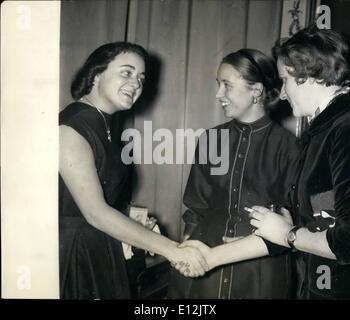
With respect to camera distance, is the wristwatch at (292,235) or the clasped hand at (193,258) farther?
the clasped hand at (193,258)

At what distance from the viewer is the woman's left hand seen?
3.64 ft

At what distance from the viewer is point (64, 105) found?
1187 millimetres

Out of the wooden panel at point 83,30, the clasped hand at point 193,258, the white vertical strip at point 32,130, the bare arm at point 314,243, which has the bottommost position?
the clasped hand at point 193,258

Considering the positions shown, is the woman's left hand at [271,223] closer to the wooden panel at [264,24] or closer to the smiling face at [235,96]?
the smiling face at [235,96]

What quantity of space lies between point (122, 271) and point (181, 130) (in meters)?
0.48

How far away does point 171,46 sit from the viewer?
1207 millimetres

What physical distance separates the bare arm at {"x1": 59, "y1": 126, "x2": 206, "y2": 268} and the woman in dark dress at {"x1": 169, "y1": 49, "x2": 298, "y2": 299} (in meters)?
0.07

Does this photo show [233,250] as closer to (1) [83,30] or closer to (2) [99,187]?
(2) [99,187]

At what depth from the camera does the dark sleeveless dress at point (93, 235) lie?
3.84ft

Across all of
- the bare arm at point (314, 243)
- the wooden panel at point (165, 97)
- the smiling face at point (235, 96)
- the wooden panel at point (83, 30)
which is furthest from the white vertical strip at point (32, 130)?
the bare arm at point (314, 243)

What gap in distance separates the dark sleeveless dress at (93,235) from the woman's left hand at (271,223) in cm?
40

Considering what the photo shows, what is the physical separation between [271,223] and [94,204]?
1.74ft

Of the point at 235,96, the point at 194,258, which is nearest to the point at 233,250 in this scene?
the point at 194,258

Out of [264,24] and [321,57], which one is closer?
[321,57]
